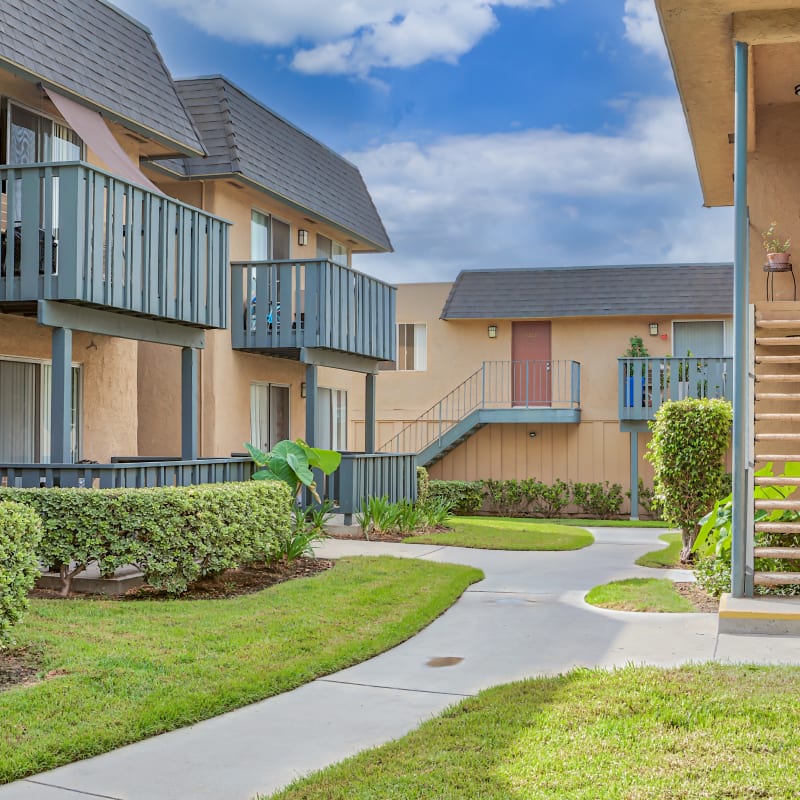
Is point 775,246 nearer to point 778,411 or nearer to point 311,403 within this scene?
point 778,411

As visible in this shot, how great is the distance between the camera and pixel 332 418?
21.2 metres

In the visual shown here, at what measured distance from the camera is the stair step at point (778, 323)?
9281 mm

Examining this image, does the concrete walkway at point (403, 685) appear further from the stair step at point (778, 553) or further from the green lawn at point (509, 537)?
the green lawn at point (509, 537)

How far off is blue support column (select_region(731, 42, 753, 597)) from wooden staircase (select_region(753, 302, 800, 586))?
0.44 ft

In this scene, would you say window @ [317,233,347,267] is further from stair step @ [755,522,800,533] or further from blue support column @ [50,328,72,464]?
stair step @ [755,522,800,533]

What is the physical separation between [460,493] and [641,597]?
14.2m

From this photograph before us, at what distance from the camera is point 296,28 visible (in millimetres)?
32312

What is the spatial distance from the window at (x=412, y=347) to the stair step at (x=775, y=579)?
18401 millimetres

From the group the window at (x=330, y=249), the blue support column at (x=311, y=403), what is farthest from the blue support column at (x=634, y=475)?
the blue support column at (x=311, y=403)

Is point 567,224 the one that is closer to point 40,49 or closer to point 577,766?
point 40,49

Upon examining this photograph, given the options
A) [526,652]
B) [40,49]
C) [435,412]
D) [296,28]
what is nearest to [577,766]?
[526,652]

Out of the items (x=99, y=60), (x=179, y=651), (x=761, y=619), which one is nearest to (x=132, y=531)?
(x=179, y=651)

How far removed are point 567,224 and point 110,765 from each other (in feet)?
105

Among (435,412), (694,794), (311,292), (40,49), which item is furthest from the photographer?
(435,412)
